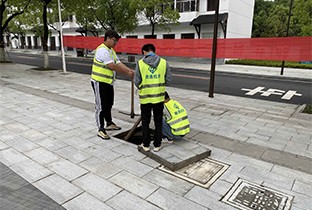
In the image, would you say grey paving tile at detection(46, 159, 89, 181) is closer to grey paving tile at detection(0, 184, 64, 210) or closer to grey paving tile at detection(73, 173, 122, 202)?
grey paving tile at detection(73, 173, 122, 202)

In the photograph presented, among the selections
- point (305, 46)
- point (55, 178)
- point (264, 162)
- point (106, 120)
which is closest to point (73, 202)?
point (55, 178)

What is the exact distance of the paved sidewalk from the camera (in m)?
2.77

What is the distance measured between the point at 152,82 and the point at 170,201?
5.11 feet

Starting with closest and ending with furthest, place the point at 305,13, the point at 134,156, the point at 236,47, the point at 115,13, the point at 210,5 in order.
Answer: the point at 134,156
the point at 236,47
the point at 305,13
the point at 115,13
the point at 210,5

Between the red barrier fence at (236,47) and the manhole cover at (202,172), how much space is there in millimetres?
7427

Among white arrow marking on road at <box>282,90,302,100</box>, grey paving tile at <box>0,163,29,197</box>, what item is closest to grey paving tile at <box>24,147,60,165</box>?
grey paving tile at <box>0,163,29,197</box>

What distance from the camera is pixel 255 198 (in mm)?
2762

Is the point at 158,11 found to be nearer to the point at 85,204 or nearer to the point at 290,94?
the point at 290,94

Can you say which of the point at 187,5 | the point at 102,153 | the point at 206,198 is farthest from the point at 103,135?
the point at 187,5

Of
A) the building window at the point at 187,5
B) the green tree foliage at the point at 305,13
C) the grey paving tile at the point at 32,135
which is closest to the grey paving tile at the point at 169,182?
the grey paving tile at the point at 32,135

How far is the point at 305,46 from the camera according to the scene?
902 centimetres

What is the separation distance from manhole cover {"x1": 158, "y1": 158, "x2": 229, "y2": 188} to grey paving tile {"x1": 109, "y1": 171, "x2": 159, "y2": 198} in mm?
415

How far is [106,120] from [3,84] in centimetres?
685

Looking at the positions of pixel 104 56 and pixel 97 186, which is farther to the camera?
pixel 104 56
